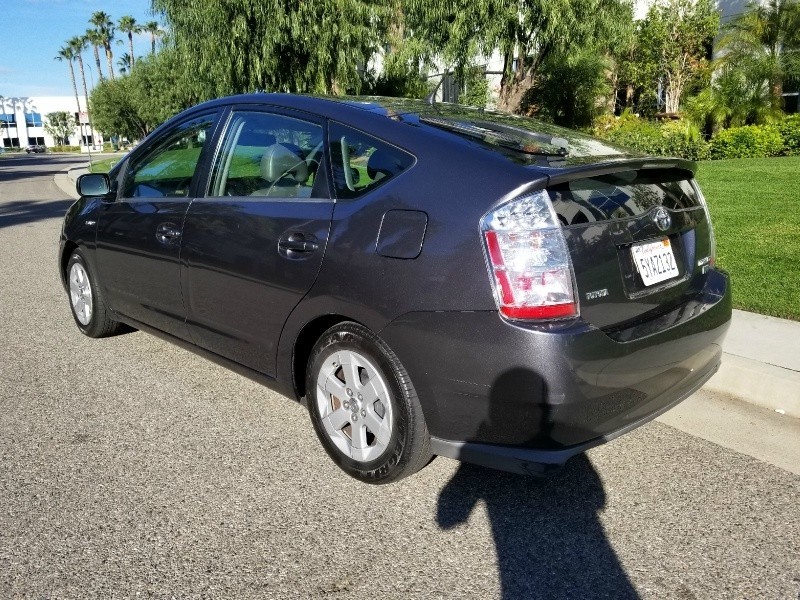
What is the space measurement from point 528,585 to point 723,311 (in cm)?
160

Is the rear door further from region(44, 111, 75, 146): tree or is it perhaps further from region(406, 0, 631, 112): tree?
Result: region(44, 111, 75, 146): tree

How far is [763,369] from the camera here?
396 cm

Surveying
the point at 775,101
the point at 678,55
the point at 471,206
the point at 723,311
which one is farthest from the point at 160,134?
the point at 678,55

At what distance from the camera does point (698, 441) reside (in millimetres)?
3504

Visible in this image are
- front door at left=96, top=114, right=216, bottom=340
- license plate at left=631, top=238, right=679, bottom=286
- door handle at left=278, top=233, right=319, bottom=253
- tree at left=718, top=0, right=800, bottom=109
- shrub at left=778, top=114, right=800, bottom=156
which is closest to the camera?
license plate at left=631, top=238, right=679, bottom=286

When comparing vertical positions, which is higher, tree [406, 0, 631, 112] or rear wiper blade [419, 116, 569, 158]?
tree [406, 0, 631, 112]

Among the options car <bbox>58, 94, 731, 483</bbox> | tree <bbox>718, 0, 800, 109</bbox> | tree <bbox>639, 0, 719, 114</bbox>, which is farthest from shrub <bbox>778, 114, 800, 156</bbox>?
car <bbox>58, 94, 731, 483</bbox>

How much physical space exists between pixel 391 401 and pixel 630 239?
1133 millimetres

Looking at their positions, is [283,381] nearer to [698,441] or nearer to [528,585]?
[528,585]

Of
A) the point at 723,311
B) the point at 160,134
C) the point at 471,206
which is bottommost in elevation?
the point at 723,311

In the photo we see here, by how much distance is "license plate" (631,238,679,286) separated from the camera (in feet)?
9.11

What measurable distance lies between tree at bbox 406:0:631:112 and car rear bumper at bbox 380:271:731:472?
15202 mm

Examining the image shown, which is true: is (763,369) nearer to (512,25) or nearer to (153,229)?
(153,229)

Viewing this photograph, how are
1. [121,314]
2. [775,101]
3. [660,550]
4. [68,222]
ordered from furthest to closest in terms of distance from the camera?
[775,101] < [68,222] < [121,314] < [660,550]
